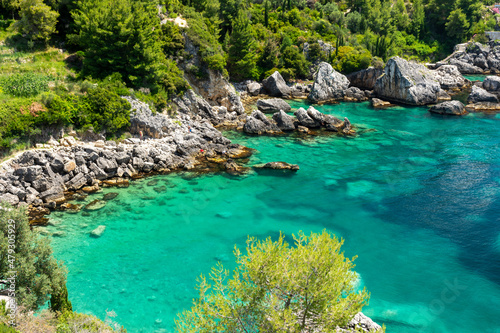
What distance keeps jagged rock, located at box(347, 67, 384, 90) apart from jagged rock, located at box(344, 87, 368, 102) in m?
6.02

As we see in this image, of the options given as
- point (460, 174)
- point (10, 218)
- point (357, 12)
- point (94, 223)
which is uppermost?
point (357, 12)

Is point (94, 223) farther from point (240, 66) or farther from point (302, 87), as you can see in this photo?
point (302, 87)

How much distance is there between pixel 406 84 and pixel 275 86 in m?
28.4

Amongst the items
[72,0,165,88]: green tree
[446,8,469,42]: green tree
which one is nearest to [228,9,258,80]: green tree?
[72,0,165,88]: green tree

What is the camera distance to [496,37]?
113 m

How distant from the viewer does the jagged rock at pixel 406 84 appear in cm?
7344

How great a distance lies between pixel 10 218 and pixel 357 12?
118279mm

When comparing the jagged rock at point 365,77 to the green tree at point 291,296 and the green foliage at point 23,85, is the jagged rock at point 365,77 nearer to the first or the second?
the green foliage at point 23,85

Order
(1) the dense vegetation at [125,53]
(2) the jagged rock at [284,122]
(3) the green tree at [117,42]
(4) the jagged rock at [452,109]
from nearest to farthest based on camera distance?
(1) the dense vegetation at [125,53]
(3) the green tree at [117,42]
(2) the jagged rock at [284,122]
(4) the jagged rock at [452,109]

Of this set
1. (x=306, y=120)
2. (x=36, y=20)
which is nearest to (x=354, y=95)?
(x=306, y=120)

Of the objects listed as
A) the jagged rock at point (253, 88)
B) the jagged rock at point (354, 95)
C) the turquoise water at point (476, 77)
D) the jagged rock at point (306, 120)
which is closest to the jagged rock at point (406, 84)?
the jagged rock at point (354, 95)

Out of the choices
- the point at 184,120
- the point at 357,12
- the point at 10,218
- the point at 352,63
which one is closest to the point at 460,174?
the point at 184,120

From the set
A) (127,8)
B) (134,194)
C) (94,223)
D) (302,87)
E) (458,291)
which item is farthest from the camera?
(302,87)

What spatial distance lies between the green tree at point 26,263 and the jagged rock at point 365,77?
79.5m
